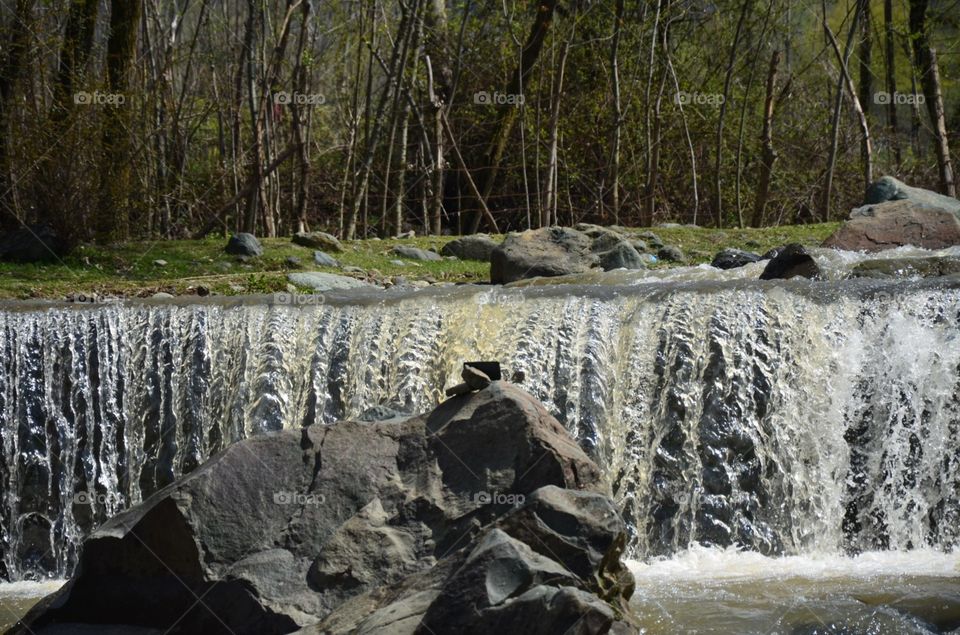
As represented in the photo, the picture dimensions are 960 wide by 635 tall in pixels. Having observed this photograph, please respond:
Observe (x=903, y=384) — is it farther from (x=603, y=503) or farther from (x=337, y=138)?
(x=337, y=138)

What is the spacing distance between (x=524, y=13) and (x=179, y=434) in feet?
31.4

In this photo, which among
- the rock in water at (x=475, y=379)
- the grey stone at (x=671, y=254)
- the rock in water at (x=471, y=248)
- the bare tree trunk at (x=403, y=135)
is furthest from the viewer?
the bare tree trunk at (x=403, y=135)

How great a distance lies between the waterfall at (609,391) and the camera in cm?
712

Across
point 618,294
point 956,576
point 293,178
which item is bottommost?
point 956,576

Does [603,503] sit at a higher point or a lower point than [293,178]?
lower

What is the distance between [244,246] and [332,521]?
644 centimetres

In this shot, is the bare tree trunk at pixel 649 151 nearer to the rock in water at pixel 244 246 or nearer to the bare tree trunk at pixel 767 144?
the bare tree trunk at pixel 767 144

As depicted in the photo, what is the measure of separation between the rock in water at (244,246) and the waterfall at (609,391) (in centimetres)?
276

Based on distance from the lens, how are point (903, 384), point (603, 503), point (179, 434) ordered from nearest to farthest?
point (603, 503) < point (903, 384) < point (179, 434)

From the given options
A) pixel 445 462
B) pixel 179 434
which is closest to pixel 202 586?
pixel 445 462

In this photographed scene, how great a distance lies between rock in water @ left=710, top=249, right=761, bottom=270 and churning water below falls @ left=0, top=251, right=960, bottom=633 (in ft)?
6.69

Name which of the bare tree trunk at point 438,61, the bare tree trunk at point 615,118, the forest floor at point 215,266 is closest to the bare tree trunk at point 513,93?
the bare tree trunk at point 438,61

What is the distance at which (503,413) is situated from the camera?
5113 mm

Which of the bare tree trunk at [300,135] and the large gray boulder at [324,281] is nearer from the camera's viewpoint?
the large gray boulder at [324,281]
